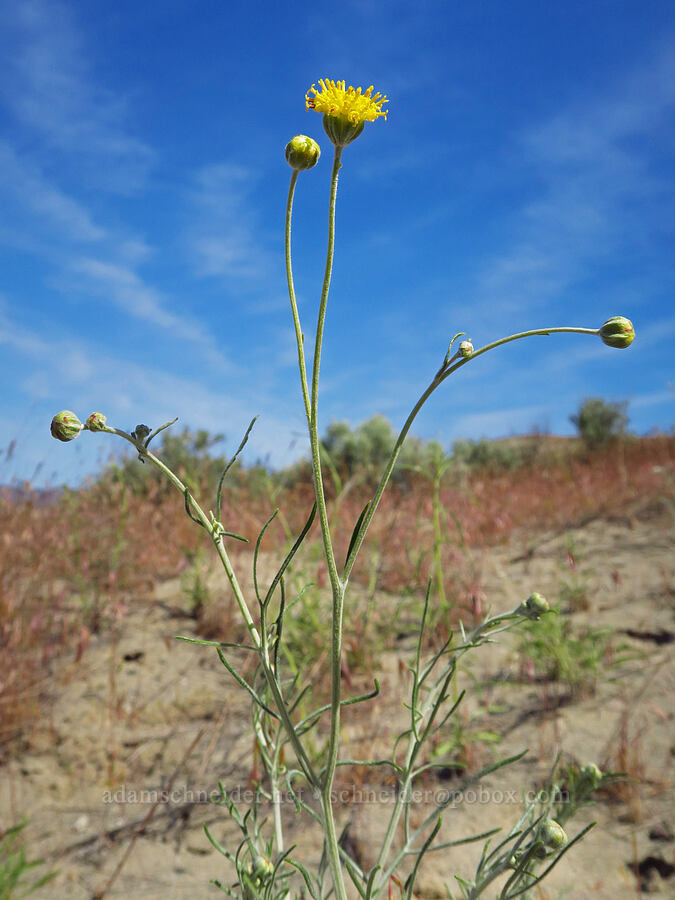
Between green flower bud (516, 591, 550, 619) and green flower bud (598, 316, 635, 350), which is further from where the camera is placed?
green flower bud (516, 591, 550, 619)

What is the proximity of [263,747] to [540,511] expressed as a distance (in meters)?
4.74

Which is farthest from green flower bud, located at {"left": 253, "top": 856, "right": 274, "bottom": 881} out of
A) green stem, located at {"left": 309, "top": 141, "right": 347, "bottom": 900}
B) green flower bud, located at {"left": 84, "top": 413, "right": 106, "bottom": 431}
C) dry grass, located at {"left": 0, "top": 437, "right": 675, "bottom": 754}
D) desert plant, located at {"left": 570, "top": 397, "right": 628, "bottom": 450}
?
desert plant, located at {"left": 570, "top": 397, "right": 628, "bottom": 450}

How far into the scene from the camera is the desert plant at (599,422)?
38.3 ft

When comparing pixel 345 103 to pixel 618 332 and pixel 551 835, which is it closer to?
pixel 618 332

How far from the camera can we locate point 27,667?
2.97 metres

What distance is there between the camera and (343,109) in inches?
32.9

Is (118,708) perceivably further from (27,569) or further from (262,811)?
(27,569)

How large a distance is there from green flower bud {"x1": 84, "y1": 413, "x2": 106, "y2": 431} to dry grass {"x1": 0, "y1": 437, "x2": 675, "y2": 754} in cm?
177

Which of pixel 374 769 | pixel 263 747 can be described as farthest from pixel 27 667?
pixel 263 747

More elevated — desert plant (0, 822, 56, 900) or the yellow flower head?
the yellow flower head

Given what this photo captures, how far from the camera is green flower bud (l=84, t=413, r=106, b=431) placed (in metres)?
0.84

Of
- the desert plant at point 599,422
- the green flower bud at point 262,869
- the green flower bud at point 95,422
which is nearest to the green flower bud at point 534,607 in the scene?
the green flower bud at point 262,869

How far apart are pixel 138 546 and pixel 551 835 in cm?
364

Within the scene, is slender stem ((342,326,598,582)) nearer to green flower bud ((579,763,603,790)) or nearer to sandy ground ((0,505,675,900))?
green flower bud ((579,763,603,790))
